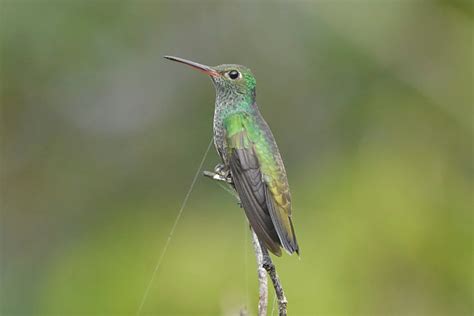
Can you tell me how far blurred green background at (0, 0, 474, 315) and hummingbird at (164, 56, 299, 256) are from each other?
1329 millimetres

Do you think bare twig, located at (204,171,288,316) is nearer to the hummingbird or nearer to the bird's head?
the hummingbird

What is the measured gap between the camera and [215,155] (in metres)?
5.40

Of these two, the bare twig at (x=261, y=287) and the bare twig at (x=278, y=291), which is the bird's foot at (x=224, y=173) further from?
the bare twig at (x=278, y=291)

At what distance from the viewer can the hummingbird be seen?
2.41m

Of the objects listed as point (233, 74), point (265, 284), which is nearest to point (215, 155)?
point (233, 74)

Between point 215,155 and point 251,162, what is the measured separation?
2752mm

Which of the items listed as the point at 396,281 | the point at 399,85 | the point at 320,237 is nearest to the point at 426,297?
the point at 396,281

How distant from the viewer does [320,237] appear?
15.0ft

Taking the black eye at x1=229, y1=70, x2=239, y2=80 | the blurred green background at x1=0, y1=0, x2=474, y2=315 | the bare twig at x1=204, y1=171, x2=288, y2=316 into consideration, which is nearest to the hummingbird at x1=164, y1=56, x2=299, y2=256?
the black eye at x1=229, y1=70, x2=239, y2=80

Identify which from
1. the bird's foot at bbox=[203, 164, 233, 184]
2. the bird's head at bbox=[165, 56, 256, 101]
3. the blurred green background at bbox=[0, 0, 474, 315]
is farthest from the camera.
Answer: the blurred green background at bbox=[0, 0, 474, 315]

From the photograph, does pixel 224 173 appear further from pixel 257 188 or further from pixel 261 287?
pixel 261 287

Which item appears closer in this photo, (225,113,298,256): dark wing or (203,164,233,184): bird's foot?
(225,113,298,256): dark wing

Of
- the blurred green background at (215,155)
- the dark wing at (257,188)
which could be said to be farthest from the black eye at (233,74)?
the blurred green background at (215,155)

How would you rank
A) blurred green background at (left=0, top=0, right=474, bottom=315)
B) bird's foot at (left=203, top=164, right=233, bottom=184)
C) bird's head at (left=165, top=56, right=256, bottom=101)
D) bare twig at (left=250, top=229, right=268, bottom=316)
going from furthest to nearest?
blurred green background at (left=0, top=0, right=474, bottom=315), bird's head at (left=165, top=56, right=256, bottom=101), bird's foot at (left=203, top=164, right=233, bottom=184), bare twig at (left=250, top=229, right=268, bottom=316)
